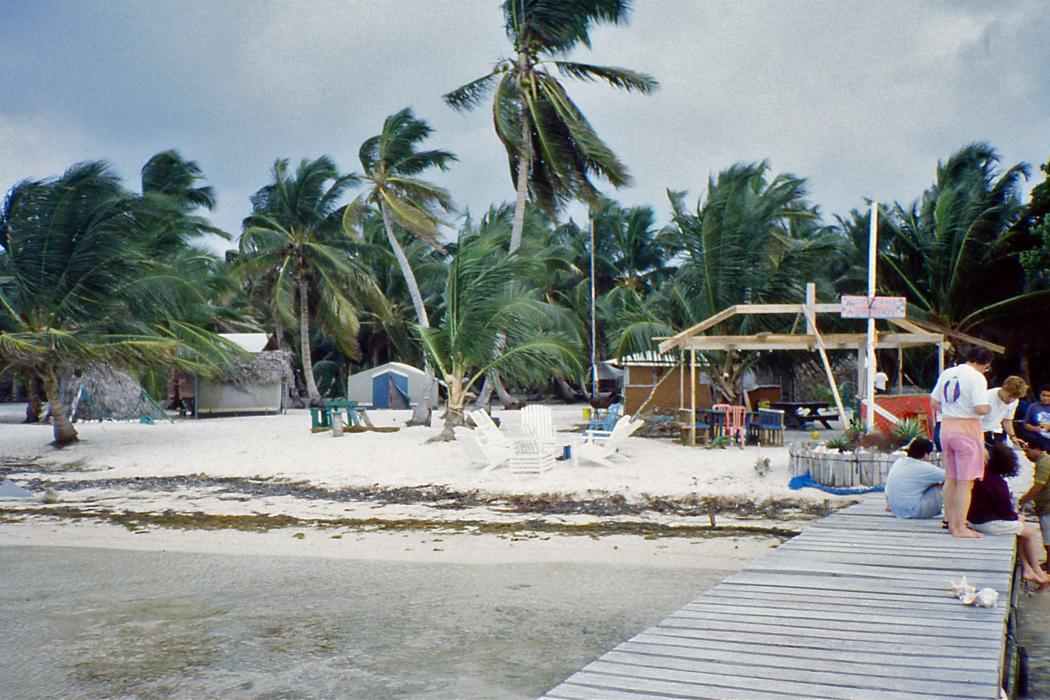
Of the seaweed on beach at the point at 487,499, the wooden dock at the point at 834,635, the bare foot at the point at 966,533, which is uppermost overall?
the bare foot at the point at 966,533

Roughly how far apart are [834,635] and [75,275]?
16.6m

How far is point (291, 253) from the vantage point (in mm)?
29172

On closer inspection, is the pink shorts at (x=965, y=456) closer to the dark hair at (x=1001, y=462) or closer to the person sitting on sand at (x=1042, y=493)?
the dark hair at (x=1001, y=462)

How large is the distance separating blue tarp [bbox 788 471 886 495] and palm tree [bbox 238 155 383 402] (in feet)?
63.9

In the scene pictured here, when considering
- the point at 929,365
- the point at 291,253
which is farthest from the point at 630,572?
the point at 291,253

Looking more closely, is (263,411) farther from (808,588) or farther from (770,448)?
(808,588)

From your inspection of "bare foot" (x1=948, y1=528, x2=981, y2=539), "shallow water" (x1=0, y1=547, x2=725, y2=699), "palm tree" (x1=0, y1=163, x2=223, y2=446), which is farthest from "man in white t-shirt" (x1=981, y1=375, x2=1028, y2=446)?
"palm tree" (x1=0, y1=163, x2=223, y2=446)

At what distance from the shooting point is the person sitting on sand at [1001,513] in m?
5.62

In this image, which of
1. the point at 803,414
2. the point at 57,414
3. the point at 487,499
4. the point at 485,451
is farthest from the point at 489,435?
the point at 57,414

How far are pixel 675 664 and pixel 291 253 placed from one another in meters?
27.4

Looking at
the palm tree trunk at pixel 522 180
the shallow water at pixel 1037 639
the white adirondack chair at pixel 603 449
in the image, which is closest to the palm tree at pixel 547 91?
the palm tree trunk at pixel 522 180

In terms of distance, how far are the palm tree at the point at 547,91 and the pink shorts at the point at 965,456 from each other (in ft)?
51.5

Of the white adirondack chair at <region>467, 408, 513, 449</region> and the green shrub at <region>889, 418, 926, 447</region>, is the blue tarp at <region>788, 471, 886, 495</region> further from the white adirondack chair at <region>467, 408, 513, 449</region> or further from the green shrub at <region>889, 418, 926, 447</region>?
the white adirondack chair at <region>467, 408, 513, 449</region>

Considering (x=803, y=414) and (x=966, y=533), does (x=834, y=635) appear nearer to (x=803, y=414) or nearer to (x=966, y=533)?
(x=966, y=533)
